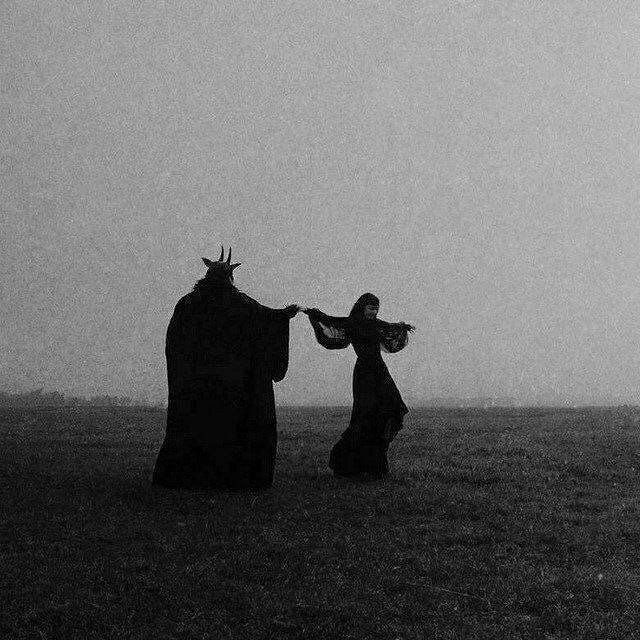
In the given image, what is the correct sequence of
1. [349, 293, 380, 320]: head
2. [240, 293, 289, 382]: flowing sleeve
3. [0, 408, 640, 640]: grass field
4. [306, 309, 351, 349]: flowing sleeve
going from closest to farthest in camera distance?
[0, 408, 640, 640]: grass field < [240, 293, 289, 382]: flowing sleeve < [306, 309, 351, 349]: flowing sleeve < [349, 293, 380, 320]: head

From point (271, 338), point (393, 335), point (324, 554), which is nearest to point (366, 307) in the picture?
point (393, 335)

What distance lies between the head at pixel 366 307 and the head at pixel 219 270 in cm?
391

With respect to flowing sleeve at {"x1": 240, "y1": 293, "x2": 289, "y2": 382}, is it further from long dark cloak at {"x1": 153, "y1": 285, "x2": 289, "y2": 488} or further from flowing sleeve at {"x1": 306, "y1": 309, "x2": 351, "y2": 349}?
flowing sleeve at {"x1": 306, "y1": 309, "x2": 351, "y2": 349}

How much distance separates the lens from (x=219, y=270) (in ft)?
58.7

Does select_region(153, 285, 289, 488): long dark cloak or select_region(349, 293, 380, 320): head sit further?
select_region(349, 293, 380, 320): head

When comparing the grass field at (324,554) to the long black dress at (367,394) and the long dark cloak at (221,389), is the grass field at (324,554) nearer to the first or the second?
the long black dress at (367,394)

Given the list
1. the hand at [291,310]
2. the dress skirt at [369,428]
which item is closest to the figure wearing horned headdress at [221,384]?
the hand at [291,310]

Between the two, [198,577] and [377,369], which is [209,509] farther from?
[377,369]

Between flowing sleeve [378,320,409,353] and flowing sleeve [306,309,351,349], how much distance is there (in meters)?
1.05

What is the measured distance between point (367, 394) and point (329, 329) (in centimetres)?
213

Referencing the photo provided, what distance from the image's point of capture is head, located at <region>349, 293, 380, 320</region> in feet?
65.0

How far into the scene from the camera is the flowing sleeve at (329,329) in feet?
63.4

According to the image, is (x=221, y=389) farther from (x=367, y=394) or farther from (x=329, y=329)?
(x=367, y=394)

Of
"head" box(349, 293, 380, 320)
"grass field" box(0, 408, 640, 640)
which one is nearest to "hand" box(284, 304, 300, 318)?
"head" box(349, 293, 380, 320)
